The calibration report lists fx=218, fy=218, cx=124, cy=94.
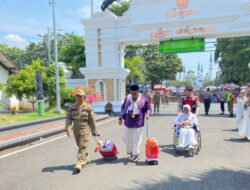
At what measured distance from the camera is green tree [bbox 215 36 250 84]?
35312mm

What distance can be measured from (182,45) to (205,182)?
13.5 metres

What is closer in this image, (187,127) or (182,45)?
(187,127)

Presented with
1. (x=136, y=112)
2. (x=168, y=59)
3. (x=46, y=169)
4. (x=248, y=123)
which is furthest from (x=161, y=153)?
(x=168, y=59)

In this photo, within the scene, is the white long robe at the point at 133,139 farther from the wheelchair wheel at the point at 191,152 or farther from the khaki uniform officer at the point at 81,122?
the wheelchair wheel at the point at 191,152

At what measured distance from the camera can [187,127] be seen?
586 centimetres

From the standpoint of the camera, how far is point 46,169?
191 inches

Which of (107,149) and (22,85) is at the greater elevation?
(22,85)

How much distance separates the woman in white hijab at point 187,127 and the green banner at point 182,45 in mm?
10983

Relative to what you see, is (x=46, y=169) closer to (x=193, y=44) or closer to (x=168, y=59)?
(x=193, y=44)

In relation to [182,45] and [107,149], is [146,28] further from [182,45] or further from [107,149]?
[107,149]

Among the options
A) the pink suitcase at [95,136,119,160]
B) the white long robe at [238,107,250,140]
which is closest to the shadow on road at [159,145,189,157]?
the pink suitcase at [95,136,119,160]

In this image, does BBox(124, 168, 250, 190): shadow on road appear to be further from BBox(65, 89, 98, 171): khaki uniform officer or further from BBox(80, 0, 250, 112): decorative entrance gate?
BBox(80, 0, 250, 112): decorative entrance gate

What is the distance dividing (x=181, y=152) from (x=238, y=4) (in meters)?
13.0

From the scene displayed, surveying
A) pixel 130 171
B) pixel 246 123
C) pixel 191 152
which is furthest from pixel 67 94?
pixel 130 171
